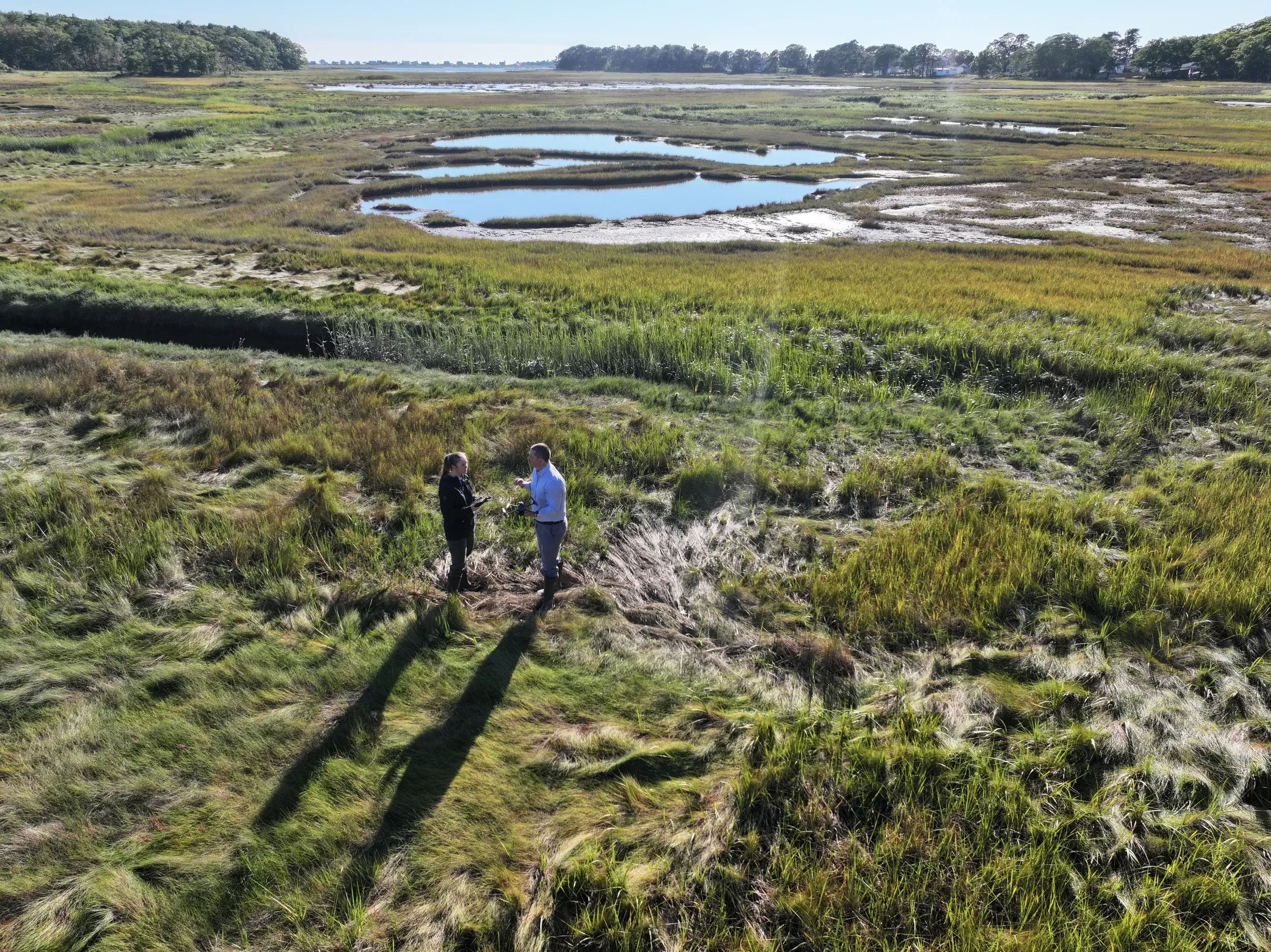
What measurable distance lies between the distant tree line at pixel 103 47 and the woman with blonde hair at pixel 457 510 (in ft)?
518

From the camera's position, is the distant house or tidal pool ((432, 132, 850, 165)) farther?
the distant house

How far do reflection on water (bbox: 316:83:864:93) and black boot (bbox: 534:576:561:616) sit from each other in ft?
438

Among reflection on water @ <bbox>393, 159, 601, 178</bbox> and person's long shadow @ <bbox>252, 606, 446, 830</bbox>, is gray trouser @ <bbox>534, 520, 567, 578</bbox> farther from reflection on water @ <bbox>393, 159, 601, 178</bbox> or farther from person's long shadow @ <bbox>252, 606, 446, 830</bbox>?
reflection on water @ <bbox>393, 159, 601, 178</bbox>

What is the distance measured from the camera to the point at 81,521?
7.89 m

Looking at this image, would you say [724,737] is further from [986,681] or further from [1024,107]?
[1024,107]

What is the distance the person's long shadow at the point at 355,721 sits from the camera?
15.2 ft

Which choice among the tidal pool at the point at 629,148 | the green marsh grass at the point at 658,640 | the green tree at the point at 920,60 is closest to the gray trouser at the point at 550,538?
the green marsh grass at the point at 658,640

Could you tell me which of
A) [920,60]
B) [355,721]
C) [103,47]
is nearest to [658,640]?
[355,721]

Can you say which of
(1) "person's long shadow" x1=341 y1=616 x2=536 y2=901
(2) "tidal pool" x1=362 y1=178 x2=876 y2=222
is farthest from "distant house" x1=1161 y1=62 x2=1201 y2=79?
(1) "person's long shadow" x1=341 y1=616 x2=536 y2=901

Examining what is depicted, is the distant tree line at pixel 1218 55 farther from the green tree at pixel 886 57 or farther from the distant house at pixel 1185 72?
the green tree at pixel 886 57

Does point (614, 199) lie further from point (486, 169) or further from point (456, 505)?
point (456, 505)

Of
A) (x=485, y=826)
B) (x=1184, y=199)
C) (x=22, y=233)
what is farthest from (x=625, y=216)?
(x=485, y=826)

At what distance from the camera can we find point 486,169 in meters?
48.8

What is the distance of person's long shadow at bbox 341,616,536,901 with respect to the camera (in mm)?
4301
